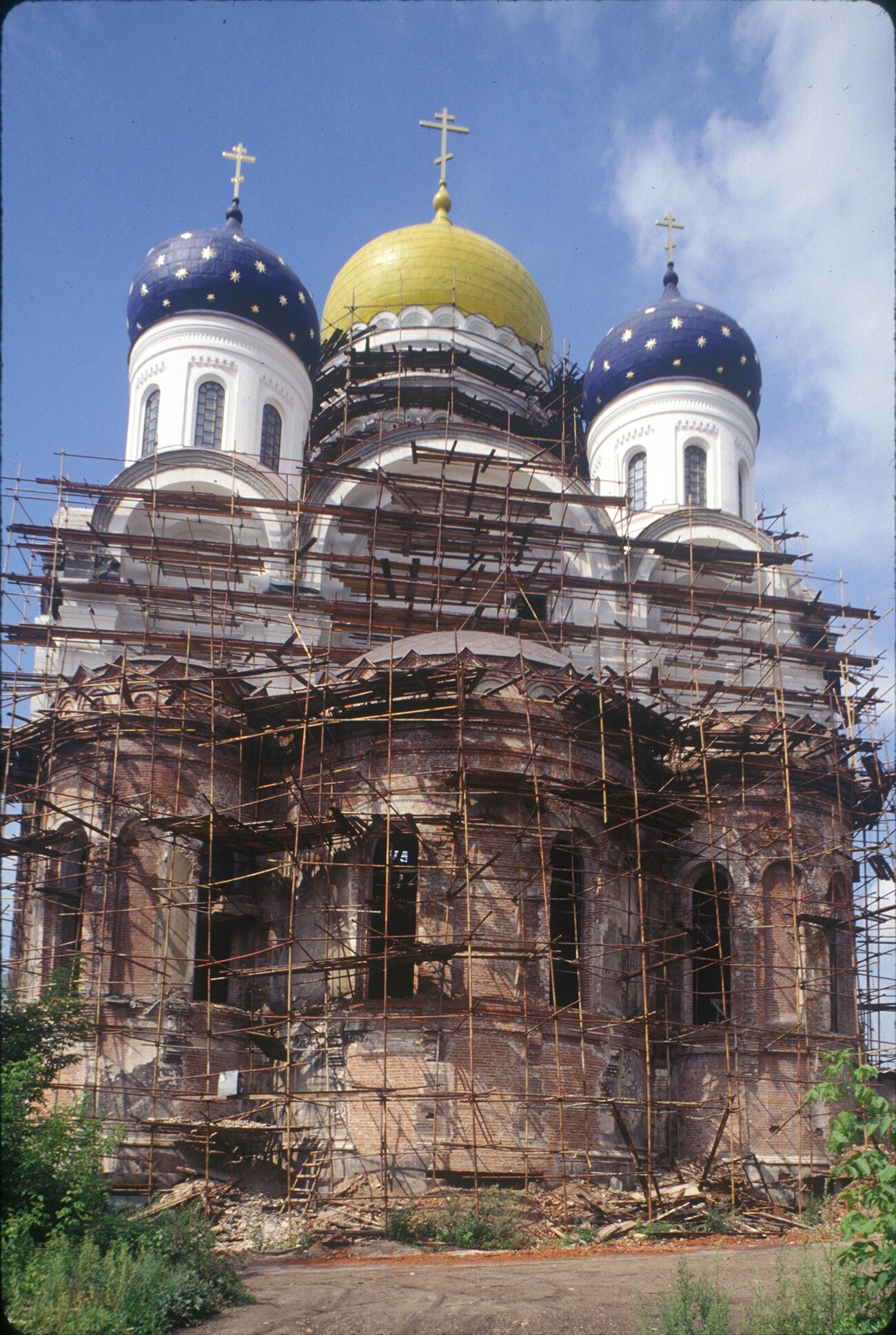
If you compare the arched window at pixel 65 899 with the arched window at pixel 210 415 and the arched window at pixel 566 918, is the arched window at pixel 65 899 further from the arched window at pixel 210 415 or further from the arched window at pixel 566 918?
the arched window at pixel 210 415

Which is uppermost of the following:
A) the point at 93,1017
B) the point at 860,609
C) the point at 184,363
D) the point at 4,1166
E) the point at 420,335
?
the point at 420,335

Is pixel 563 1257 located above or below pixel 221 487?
below

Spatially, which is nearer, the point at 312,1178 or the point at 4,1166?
the point at 4,1166

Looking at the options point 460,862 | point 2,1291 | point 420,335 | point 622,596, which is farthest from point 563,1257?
point 420,335

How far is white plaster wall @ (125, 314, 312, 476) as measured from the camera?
24891 millimetres

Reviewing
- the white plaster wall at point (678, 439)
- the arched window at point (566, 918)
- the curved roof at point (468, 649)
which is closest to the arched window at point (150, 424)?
the curved roof at point (468, 649)

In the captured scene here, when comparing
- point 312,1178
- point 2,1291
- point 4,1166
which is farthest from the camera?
point 312,1178

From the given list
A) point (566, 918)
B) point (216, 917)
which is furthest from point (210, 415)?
point (566, 918)

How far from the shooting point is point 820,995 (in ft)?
59.0

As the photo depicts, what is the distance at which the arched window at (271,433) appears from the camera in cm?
2544

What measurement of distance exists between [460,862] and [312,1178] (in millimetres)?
3759

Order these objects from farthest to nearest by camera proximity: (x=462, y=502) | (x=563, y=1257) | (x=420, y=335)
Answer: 1. (x=420, y=335)
2. (x=462, y=502)
3. (x=563, y=1257)

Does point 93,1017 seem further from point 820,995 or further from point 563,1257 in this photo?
point 820,995

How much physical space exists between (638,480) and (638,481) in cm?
2
